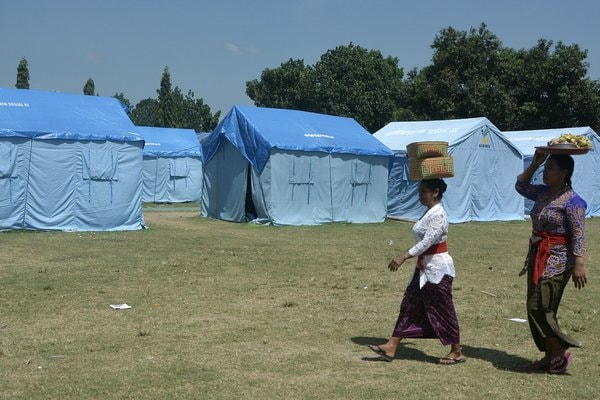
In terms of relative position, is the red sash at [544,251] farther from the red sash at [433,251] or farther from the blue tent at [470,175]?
the blue tent at [470,175]

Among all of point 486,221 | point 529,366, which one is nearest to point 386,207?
point 486,221

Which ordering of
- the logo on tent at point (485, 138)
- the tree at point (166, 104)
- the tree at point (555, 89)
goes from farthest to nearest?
the tree at point (166, 104)
the tree at point (555, 89)
the logo on tent at point (485, 138)

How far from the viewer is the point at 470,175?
2517 cm

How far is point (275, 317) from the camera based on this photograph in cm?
835

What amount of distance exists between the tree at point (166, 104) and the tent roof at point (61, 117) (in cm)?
5152

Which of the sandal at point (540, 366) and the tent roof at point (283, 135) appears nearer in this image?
the sandal at point (540, 366)

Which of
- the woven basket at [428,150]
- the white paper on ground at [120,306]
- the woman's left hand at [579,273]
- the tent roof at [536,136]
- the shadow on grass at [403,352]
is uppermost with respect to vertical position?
the tent roof at [536,136]

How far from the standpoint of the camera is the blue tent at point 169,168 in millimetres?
33906

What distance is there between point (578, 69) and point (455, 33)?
7544 mm

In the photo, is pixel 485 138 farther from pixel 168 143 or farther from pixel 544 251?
pixel 544 251

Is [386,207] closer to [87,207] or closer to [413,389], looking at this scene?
[87,207]

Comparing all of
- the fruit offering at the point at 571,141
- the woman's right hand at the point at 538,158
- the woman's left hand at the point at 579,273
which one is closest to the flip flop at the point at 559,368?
the woman's left hand at the point at 579,273

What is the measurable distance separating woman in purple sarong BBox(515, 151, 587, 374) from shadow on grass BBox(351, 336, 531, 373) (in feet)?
0.70

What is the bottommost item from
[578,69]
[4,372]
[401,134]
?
[4,372]
